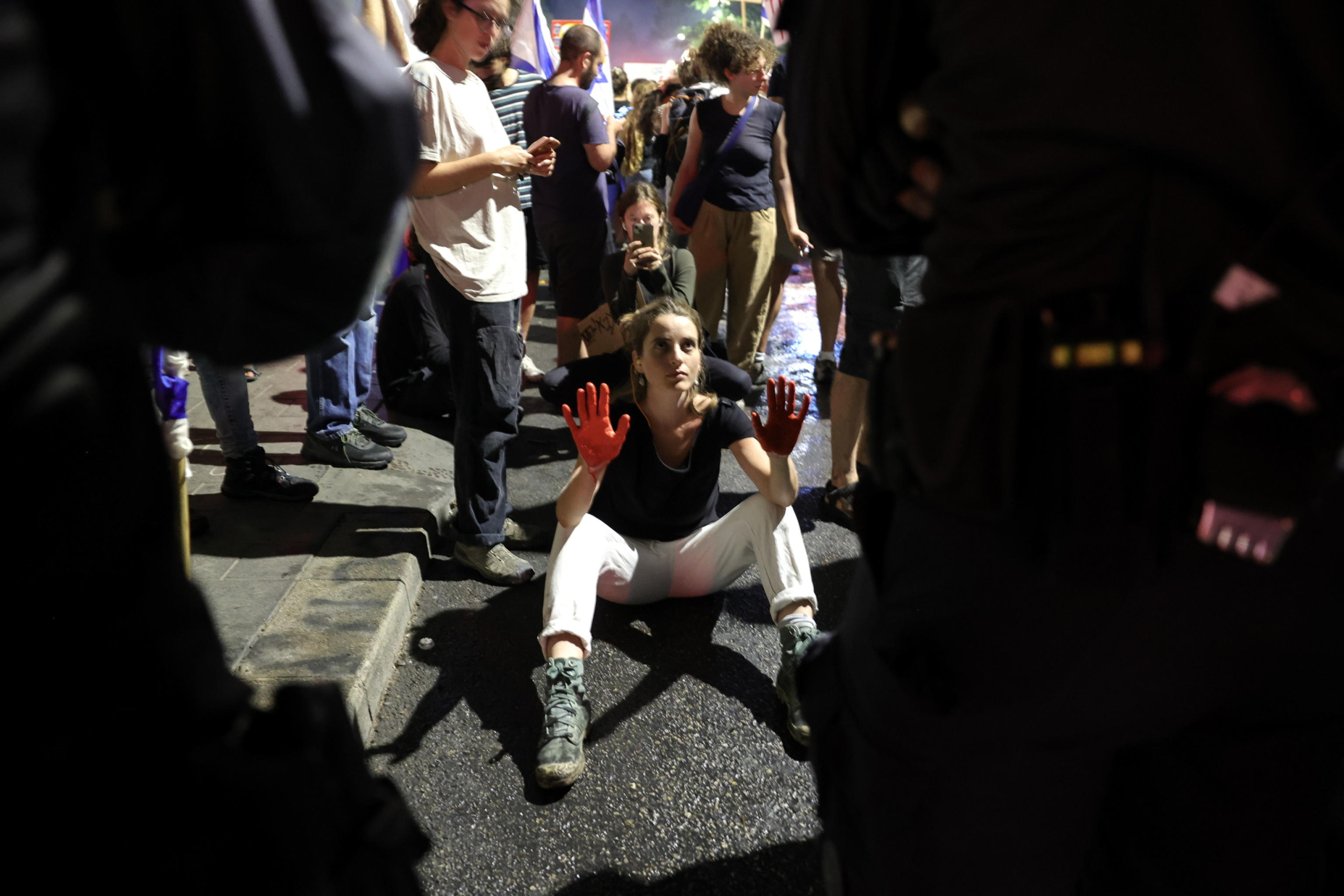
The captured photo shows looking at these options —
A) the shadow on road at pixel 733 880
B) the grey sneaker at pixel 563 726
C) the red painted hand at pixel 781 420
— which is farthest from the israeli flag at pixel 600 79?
the shadow on road at pixel 733 880

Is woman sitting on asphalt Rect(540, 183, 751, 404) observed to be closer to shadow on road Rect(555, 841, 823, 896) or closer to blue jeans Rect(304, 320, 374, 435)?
blue jeans Rect(304, 320, 374, 435)

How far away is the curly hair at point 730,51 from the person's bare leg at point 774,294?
1126 millimetres

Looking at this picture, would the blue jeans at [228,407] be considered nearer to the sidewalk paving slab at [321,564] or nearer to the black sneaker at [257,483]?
the black sneaker at [257,483]

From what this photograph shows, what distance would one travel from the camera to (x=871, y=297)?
3357 mm

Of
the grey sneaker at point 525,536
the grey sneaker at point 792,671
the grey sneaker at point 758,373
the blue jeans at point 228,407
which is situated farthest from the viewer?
the grey sneaker at point 758,373

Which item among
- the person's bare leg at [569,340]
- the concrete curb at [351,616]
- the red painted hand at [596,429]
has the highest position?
the red painted hand at [596,429]

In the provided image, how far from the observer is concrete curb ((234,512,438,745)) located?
2309mm

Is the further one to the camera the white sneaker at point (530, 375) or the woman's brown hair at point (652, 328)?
the white sneaker at point (530, 375)

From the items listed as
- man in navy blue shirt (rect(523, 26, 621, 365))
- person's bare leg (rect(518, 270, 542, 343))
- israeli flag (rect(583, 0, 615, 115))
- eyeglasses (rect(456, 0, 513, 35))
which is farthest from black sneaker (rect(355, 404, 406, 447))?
israeli flag (rect(583, 0, 615, 115))

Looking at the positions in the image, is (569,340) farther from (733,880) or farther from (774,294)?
(733,880)

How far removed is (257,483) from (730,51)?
119 inches

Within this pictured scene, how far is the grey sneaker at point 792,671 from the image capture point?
227 centimetres

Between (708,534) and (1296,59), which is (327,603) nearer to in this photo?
(708,534)

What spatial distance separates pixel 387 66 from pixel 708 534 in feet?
7.14
